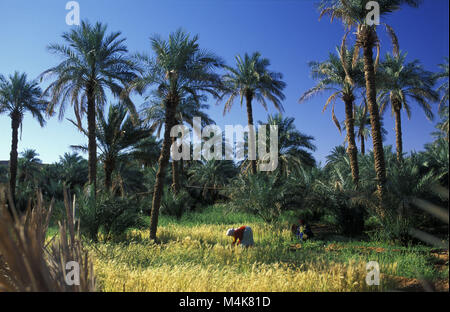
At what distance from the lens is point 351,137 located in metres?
15.5

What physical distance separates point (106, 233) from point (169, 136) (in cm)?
424

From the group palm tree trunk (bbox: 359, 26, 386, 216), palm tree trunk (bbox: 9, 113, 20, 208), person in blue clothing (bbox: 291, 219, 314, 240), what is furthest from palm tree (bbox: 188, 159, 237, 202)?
palm tree trunk (bbox: 359, 26, 386, 216)

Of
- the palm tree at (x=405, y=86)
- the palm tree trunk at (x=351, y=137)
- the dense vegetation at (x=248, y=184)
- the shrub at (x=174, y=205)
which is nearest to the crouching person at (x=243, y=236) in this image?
the dense vegetation at (x=248, y=184)

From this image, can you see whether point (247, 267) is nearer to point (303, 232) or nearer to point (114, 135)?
point (303, 232)

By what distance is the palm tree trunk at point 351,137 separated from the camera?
47.8ft

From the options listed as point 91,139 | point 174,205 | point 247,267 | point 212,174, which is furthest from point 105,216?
point 212,174

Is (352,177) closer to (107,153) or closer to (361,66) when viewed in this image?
(361,66)

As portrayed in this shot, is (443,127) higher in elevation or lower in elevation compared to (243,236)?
higher

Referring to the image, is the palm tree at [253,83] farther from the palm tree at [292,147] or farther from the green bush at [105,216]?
the green bush at [105,216]

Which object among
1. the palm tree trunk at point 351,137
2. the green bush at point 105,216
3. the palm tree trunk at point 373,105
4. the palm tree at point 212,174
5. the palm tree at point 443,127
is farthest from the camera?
the palm tree at point 212,174

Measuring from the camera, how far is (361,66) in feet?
52.4

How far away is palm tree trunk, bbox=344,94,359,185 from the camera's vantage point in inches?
573
